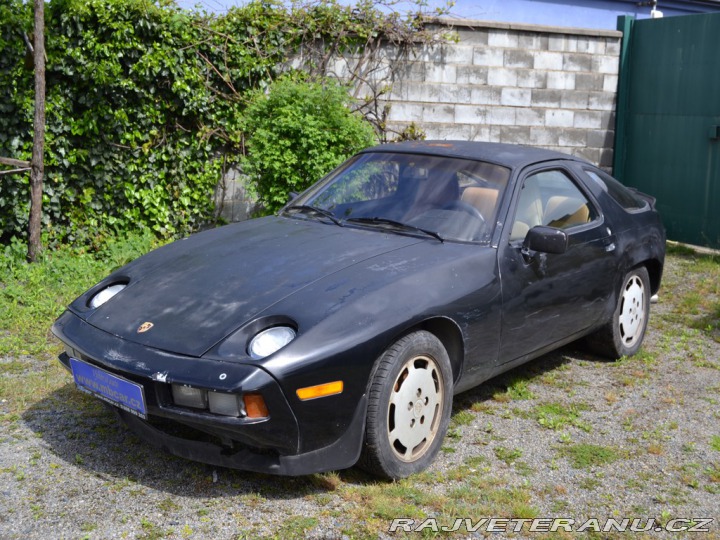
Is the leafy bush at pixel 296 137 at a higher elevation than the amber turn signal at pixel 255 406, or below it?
higher

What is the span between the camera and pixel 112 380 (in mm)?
3783

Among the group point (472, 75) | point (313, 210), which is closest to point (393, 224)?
point (313, 210)

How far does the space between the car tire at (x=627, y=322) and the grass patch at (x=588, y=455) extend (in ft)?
4.66

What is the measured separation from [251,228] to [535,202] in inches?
65.9

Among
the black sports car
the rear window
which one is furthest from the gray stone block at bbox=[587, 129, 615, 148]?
the black sports car

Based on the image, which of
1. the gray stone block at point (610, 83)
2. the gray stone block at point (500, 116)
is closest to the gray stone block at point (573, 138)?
the gray stone block at point (610, 83)

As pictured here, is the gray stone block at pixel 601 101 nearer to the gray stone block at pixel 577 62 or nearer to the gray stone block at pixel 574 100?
the gray stone block at pixel 574 100

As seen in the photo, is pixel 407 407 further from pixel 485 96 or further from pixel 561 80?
pixel 561 80

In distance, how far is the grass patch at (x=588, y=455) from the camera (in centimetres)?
429

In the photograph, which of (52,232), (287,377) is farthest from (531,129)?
(287,377)

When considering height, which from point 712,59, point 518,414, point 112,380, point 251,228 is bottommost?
point 518,414

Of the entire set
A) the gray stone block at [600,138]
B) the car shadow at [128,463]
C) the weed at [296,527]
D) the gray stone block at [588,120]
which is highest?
the gray stone block at [588,120]

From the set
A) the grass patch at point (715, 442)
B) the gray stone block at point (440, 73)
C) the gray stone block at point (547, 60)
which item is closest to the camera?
the grass patch at point (715, 442)

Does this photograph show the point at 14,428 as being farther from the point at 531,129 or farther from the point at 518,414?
the point at 531,129
